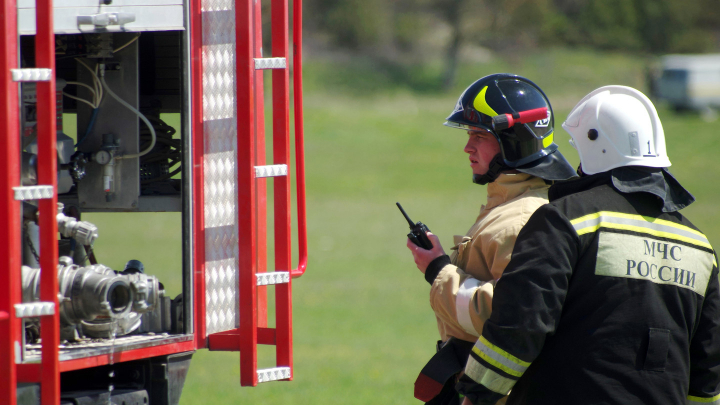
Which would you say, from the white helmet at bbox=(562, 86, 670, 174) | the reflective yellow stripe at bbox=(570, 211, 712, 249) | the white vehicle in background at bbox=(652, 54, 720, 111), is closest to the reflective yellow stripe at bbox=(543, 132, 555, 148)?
the white helmet at bbox=(562, 86, 670, 174)

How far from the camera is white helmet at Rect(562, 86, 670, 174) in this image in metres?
2.89

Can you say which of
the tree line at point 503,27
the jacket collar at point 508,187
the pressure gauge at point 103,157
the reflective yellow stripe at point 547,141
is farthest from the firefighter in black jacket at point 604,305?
the tree line at point 503,27

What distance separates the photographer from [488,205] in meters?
3.40

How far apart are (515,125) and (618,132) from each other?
1.80 ft

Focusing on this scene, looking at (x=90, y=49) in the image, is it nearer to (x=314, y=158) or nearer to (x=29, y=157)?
(x=29, y=157)

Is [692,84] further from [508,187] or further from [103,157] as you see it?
[103,157]

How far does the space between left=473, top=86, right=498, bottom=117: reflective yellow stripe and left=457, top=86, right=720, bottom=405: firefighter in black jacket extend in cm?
71

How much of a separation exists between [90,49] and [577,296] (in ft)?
7.79

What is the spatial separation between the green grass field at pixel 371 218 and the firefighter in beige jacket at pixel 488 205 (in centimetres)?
475

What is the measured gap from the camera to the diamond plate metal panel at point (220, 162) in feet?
11.0

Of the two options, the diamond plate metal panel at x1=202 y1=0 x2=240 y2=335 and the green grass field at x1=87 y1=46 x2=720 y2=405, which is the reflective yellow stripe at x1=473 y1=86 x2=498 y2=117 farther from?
the green grass field at x1=87 y1=46 x2=720 y2=405

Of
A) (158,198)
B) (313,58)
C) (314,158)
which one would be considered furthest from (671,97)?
(158,198)

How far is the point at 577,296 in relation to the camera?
2.71 metres

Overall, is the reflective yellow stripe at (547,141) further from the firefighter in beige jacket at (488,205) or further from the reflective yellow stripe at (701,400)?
the reflective yellow stripe at (701,400)
